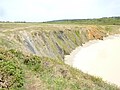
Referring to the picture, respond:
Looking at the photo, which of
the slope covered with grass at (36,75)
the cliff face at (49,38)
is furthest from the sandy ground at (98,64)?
the slope covered with grass at (36,75)

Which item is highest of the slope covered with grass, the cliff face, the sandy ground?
the slope covered with grass

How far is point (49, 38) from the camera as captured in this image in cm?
6469

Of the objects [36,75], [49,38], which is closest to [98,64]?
[49,38]

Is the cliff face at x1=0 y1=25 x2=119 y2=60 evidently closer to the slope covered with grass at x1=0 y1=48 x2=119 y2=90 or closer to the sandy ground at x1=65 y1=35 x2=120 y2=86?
the sandy ground at x1=65 y1=35 x2=120 y2=86

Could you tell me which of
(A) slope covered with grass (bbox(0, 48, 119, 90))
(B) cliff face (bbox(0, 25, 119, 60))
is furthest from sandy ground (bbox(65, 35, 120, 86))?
(A) slope covered with grass (bbox(0, 48, 119, 90))

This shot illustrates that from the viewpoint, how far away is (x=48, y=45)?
193 feet

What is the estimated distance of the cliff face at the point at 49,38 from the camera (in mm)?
45756

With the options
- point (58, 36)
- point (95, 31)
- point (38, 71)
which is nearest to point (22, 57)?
point (38, 71)

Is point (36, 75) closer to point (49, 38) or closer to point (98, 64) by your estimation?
point (98, 64)

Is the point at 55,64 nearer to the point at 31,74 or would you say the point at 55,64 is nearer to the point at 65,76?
the point at 65,76

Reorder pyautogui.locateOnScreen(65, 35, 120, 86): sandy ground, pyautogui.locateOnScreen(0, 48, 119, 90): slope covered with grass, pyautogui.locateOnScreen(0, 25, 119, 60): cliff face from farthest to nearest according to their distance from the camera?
pyautogui.locateOnScreen(65, 35, 120, 86): sandy ground < pyautogui.locateOnScreen(0, 25, 119, 60): cliff face < pyautogui.locateOnScreen(0, 48, 119, 90): slope covered with grass

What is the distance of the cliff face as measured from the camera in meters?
45.8

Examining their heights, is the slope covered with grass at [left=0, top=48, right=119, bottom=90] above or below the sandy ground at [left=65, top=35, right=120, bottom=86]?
above

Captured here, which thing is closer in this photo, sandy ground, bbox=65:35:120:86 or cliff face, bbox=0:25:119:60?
cliff face, bbox=0:25:119:60
